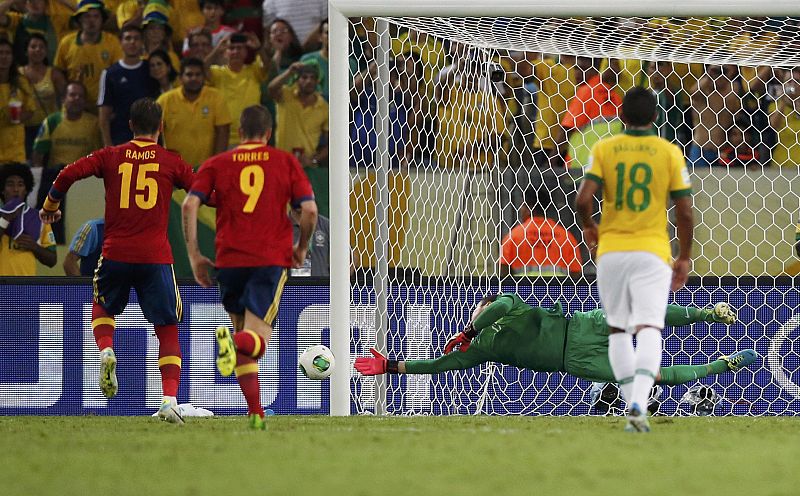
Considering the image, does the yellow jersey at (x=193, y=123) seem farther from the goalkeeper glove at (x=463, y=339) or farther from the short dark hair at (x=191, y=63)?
the goalkeeper glove at (x=463, y=339)

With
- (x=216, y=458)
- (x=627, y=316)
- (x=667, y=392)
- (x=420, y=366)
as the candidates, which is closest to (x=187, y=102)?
(x=420, y=366)

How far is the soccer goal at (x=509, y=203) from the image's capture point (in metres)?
7.90

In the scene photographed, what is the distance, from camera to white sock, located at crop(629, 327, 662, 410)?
515cm

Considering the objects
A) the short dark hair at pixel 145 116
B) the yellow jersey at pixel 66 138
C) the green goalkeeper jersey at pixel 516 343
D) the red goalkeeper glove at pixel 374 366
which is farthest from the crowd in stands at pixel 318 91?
the short dark hair at pixel 145 116

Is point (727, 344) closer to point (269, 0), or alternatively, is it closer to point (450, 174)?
point (450, 174)

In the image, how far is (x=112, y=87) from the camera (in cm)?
1038

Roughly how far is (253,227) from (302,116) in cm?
468

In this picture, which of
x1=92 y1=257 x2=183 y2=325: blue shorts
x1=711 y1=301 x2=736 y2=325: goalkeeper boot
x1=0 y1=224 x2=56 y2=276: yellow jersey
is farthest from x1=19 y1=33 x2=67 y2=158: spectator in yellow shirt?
x1=711 y1=301 x2=736 y2=325: goalkeeper boot

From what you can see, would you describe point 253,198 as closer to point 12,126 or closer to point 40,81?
point 12,126

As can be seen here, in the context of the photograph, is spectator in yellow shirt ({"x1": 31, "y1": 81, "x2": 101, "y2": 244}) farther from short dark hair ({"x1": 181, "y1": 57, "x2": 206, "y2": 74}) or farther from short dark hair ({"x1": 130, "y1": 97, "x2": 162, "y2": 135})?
short dark hair ({"x1": 130, "y1": 97, "x2": 162, "y2": 135})

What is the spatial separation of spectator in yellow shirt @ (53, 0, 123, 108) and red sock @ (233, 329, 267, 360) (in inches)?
229

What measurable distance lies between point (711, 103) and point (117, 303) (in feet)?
15.5

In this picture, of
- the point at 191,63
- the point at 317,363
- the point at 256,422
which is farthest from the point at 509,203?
the point at 191,63

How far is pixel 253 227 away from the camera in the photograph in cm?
561
